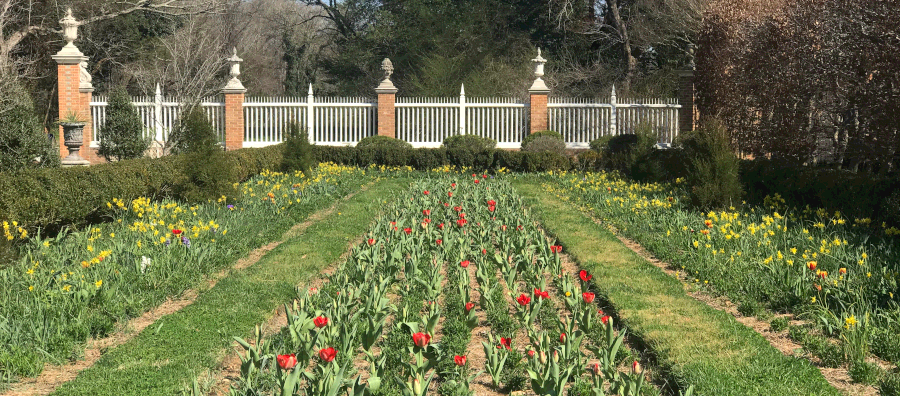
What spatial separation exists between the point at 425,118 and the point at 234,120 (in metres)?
4.72

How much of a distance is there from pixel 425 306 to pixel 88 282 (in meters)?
2.44

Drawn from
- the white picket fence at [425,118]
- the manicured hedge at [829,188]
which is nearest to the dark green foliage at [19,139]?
the white picket fence at [425,118]

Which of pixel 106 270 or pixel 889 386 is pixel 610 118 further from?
pixel 889 386

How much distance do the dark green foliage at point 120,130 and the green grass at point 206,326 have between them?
8.69m

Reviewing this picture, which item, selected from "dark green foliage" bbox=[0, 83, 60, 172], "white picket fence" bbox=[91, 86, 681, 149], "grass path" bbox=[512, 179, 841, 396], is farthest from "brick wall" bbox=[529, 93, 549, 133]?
"grass path" bbox=[512, 179, 841, 396]

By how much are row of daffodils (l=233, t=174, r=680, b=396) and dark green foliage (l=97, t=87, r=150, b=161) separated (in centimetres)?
951

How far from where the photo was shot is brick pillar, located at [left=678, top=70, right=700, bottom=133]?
21.3m

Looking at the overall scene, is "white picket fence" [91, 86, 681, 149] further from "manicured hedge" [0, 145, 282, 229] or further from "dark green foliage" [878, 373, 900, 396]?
"dark green foliage" [878, 373, 900, 396]

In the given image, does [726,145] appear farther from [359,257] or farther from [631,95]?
[631,95]

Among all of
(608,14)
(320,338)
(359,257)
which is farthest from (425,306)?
(608,14)

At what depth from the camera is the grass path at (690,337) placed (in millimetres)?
4629

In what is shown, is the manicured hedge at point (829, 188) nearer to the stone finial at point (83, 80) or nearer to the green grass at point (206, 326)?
the green grass at point (206, 326)

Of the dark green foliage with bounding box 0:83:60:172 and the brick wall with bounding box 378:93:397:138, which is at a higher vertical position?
the brick wall with bounding box 378:93:397:138

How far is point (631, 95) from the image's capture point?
26.4m
